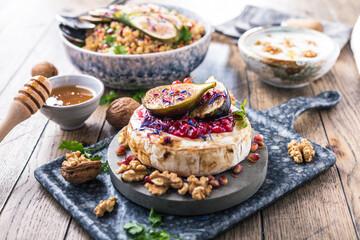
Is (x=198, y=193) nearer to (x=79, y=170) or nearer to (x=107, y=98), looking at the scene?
(x=79, y=170)

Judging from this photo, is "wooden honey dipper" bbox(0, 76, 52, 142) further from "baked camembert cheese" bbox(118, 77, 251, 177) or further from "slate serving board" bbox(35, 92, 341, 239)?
"baked camembert cheese" bbox(118, 77, 251, 177)

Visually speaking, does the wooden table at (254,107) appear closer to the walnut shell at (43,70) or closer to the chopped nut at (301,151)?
the chopped nut at (301,151)

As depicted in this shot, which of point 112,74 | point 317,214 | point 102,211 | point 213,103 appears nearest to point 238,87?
point 112,74

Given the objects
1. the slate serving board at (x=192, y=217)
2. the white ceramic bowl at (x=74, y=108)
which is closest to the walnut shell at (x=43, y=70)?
the white ceramic bowl at (x=74, y=108)

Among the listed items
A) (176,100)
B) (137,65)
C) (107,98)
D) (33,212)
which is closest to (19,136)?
(107,98)

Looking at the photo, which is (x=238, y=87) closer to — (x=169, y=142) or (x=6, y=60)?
(x=169, y=142)
